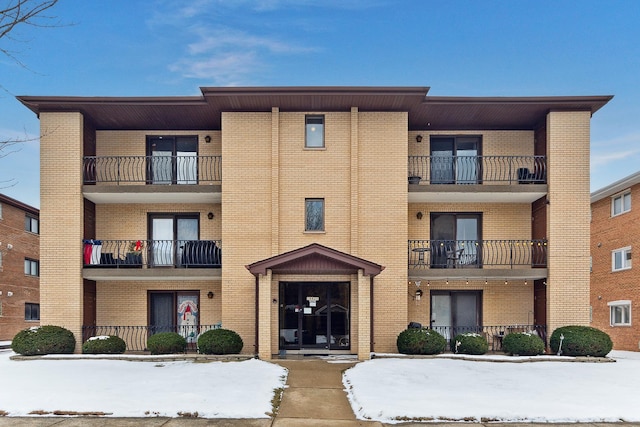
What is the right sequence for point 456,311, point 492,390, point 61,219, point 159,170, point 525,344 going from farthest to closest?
point 159,170 → point 456,311 → point 61,219 → point 525,344 → point 492,390

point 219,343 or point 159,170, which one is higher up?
point 159,170

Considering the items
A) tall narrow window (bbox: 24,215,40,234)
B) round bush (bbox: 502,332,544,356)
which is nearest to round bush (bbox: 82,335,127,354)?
round bush (bbox: 502,332,544,356)

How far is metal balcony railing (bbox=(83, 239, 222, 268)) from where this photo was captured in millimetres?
16500

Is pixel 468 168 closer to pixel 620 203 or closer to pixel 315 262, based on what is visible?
pixel 315 262

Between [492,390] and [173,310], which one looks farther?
[173,310]

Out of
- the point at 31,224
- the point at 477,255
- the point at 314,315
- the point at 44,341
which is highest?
the point at 31,224

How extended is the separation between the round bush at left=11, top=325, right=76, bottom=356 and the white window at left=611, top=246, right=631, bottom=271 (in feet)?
79.2

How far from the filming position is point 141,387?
10.4 metres

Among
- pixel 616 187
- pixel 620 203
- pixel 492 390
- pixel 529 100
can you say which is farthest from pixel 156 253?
pixel 620 203

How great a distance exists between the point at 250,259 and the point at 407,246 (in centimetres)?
533

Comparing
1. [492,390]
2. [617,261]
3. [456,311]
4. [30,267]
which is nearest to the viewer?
[492,390]

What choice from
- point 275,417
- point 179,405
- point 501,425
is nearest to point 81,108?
point 179,405

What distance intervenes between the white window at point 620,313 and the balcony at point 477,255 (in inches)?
366

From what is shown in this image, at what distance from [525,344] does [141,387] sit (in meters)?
11.3
